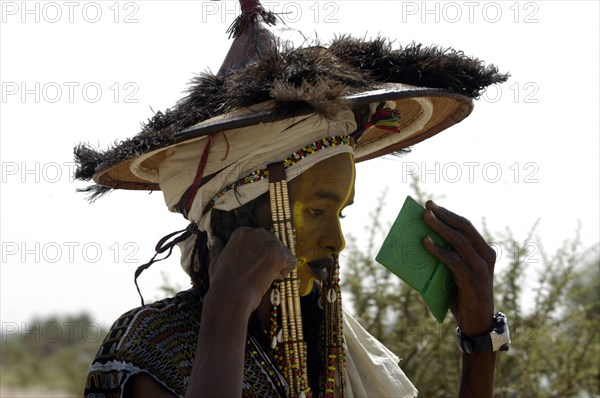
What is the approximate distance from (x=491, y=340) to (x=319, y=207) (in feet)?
2.98

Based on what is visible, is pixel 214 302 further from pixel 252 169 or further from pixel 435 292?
pixel 435 292

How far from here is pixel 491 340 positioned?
335 centimetres

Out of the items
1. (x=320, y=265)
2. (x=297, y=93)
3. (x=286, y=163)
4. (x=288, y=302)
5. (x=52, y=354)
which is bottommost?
(x=52, y=354)

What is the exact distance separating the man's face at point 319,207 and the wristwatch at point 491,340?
2.35ft

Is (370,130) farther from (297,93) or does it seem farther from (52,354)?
(52,354)

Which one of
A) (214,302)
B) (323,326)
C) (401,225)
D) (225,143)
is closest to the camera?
(214,302)

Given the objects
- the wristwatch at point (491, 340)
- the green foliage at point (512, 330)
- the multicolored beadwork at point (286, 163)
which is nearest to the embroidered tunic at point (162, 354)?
the multicolored beadwork at point (286, 163)

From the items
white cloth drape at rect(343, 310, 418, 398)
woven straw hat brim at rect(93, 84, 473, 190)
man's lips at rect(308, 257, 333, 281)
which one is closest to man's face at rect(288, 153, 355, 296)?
man's lips at rect(308, 257, 333, 281)

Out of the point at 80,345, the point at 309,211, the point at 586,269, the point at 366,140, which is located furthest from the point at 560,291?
the point at 80,345

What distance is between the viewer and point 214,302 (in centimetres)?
271

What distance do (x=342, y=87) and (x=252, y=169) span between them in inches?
19.8

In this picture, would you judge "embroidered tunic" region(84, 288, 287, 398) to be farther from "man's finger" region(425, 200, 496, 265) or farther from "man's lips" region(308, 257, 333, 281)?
"man's finger" region(425, 200, 496, 265)

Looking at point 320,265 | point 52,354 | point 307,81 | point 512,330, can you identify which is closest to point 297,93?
point 307,81

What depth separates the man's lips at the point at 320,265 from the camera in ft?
10.3
